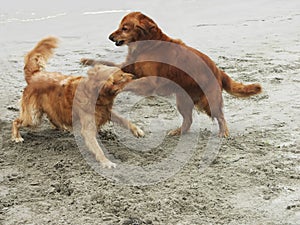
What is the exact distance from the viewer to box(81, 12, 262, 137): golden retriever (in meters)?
5.18

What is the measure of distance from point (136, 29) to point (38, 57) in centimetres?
116

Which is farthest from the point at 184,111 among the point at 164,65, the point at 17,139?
the point at 17,139

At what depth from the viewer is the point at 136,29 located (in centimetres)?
518

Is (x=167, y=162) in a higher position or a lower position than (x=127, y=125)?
lower

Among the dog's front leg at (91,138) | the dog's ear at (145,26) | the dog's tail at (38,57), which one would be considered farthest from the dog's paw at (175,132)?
the dog's tail at (38,57)

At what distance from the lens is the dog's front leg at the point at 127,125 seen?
5324mm

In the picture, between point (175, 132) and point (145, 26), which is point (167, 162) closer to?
point (175, 132)

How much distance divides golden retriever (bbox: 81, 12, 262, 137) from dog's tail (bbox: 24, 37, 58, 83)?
2.88ft

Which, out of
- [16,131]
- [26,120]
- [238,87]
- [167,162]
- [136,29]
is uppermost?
[136,29]

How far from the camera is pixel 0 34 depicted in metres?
9.95

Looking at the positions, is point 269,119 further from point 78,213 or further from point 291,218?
point 78,213

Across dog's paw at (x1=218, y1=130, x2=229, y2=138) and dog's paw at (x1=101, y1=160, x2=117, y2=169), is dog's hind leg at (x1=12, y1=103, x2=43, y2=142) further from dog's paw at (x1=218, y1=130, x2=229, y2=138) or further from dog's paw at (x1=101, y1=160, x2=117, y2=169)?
dog's paw at (x1=218, y1=130, x2=229, y2=138)

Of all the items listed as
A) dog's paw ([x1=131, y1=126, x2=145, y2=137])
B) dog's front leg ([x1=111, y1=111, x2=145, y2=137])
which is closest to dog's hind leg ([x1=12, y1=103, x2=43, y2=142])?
dog's front leg ([x1=111, y1=111, x2=145, y2=137])

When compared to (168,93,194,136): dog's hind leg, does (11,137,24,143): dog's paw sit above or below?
below
